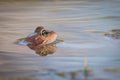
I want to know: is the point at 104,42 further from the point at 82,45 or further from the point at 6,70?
the point at 6,70

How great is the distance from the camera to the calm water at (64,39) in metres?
1.61

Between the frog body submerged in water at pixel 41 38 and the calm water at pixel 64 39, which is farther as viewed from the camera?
the frog body submerged in water at pixel 41 38

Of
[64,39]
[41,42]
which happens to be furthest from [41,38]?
[64,39]

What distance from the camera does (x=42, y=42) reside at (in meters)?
1.95

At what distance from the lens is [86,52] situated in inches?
72.6

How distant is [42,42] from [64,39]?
0.16m

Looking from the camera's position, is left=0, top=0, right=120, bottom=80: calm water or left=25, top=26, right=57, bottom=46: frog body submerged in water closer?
left=0, top=0, right=120, bottom=80: calm water

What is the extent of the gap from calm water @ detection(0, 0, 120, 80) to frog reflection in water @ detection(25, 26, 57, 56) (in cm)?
4

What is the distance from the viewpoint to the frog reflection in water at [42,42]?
190 cm

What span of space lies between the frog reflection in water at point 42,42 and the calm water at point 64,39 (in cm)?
4

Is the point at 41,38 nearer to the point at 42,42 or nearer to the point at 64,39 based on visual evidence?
the point at 42,42

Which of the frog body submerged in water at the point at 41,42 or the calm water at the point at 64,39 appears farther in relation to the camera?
the frog body submerged in water at the point at 41,42

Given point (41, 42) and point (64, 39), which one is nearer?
point (41, 42)

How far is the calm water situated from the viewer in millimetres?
1607
